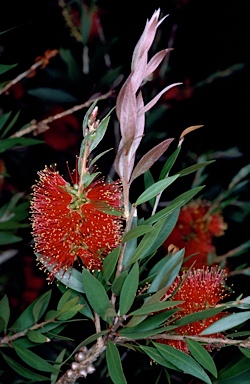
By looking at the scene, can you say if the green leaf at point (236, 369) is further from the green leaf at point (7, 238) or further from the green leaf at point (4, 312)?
the green leaf at point (7, 238)

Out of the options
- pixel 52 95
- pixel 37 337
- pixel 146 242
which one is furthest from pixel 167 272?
pixel 52 95

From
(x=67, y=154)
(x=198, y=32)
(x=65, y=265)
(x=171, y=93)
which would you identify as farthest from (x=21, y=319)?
(x=198, y=32)

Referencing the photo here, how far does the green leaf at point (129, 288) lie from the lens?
47 centimetres

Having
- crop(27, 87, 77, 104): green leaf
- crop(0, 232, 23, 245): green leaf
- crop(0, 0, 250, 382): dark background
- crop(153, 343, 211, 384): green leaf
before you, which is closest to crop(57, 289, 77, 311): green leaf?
crop(153, 343, 211, 384): green leaf

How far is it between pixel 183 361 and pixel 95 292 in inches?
4.0

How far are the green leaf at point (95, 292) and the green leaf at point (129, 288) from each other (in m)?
0.02

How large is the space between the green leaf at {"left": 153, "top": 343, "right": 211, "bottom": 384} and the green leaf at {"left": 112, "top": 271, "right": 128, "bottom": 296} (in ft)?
0.21

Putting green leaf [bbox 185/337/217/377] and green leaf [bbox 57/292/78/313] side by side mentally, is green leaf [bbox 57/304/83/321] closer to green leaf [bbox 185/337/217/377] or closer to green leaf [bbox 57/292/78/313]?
green leaf [bbox 57/292/78/313]

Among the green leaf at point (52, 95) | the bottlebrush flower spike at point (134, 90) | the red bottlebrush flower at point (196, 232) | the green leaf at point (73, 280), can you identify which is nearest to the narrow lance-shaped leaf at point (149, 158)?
the bottlebrush flower spike at point (134, 90)

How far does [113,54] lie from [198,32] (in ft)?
0.70

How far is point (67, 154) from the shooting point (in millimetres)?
1106

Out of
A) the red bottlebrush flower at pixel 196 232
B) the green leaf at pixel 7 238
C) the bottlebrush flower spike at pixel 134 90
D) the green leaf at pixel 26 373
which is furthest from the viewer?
the red bottlebrush flower at pixel 196 232

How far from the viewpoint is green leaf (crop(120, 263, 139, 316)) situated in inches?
18.6

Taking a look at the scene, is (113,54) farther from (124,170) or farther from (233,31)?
(124,170)
